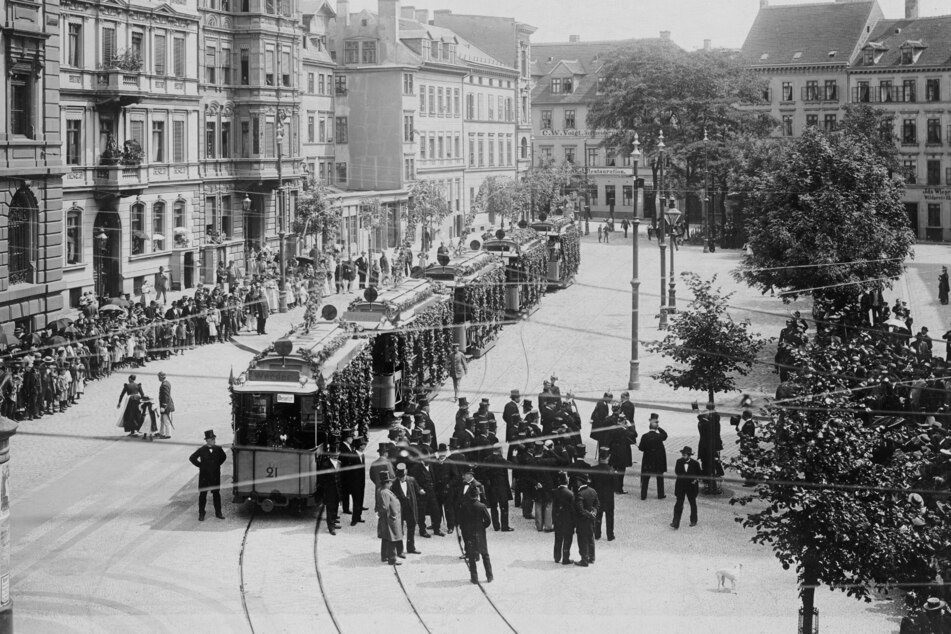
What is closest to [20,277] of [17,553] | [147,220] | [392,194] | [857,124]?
[147,220]

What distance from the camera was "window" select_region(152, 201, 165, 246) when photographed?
51719 mm

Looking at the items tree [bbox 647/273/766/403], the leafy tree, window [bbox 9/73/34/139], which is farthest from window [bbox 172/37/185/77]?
tree [bbox 647/273/766/403]

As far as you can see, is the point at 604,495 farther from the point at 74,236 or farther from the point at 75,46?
the point at 75,46

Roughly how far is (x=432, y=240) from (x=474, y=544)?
5751 centimetres

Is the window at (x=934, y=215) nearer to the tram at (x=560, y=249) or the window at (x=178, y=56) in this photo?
the tram at (x=560, y=249)

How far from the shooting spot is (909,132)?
264ft

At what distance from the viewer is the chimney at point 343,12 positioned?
7606cm

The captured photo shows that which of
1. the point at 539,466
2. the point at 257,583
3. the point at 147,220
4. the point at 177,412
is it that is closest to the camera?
the point at 257,583

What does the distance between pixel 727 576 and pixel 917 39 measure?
69866mm

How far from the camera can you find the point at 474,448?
22.5m

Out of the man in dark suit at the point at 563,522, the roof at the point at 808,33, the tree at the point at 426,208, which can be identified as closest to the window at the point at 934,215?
the roof at the point at 808,33

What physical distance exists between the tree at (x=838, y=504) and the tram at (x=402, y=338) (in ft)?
40.9

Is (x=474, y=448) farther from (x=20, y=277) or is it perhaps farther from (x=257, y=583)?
(x=20, y=277)

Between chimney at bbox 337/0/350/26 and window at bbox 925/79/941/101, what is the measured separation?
115 ft
